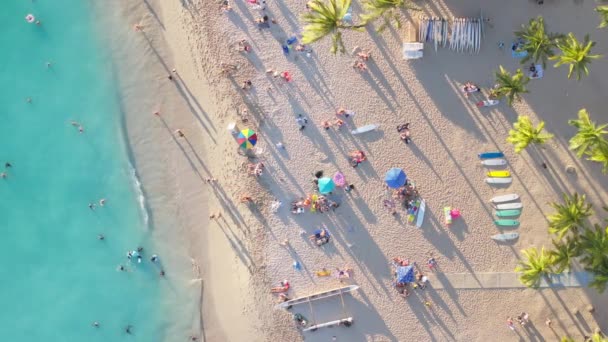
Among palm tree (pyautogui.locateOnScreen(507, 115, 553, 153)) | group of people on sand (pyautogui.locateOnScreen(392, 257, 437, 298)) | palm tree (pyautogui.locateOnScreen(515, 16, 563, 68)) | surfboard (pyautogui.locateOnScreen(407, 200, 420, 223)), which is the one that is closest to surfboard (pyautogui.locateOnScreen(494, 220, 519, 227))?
group of people on sand (pyautogui.locateOnScreen(392, 257, 437, 298))

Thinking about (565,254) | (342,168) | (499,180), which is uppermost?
(342,168)

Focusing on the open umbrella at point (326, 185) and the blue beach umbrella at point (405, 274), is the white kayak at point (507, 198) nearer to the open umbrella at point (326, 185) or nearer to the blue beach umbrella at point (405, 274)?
the blue beach umbrella at point (405, 274)

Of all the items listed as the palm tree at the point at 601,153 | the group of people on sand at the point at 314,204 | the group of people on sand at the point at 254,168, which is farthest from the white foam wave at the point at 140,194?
the palm tree at the point at 601,153

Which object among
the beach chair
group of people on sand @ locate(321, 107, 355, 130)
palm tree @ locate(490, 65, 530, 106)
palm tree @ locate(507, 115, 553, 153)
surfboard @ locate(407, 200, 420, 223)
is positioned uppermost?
the beach chair

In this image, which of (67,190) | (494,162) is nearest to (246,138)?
(67,190)

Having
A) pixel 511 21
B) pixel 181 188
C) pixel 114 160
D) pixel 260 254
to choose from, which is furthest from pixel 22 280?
pixel 511 21

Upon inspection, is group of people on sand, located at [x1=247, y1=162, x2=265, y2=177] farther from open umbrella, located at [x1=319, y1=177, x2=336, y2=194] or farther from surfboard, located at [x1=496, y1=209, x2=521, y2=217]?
surfboard, located at [x1=496, y1=209, x2=521, y2=217]

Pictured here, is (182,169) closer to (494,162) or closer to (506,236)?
(494,162)

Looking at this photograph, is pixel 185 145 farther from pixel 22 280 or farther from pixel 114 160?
pixel 22 280
